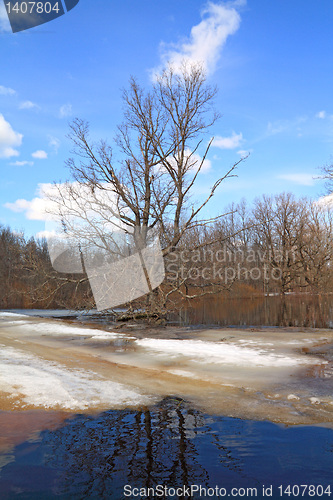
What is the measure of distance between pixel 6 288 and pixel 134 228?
23.3m

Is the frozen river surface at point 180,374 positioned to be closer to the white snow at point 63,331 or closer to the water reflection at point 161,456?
the water reflection at point 161,456

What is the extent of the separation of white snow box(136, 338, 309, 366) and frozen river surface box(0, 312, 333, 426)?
2 cm

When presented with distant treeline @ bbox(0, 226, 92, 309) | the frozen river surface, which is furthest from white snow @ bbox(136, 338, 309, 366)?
distant treeline @ bbox(0, 226, 92, 309)

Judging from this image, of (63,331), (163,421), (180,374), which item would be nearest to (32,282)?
(63,331)

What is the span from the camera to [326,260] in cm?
4478

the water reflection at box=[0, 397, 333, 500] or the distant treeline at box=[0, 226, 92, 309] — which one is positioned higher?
the distant treeline at box=[0, 226, 92, 309]

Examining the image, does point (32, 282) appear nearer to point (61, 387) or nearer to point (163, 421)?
point (61, 387)

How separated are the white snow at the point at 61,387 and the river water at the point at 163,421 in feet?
0.06

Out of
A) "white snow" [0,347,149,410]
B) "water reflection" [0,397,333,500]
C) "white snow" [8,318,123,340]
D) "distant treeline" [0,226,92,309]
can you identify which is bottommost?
"water reflection" [0,397,333,500]

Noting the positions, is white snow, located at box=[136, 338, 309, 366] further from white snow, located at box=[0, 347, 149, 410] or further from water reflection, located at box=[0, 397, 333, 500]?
water reflection, located at box=[0, 397, 333, 500]

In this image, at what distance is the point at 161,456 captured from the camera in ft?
12.7

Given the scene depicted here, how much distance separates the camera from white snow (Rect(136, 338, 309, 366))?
7976 mm

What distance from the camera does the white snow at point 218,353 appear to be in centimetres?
798

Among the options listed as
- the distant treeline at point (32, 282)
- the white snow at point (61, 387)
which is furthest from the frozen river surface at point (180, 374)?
the distant treeline at point (32, 282)
